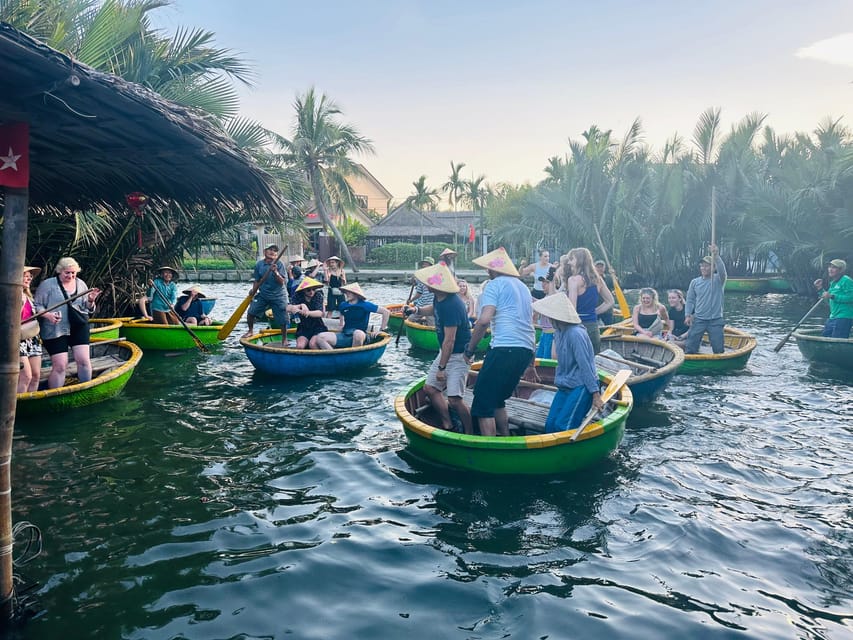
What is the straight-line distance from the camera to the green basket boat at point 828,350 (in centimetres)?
1080

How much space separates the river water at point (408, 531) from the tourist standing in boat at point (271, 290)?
3.02 m

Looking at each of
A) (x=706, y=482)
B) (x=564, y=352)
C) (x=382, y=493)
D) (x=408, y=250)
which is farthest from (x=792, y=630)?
(x=408, y=250)

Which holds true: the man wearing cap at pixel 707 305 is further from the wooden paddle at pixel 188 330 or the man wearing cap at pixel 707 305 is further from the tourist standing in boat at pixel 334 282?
the wooden paddle at pixel 188 330

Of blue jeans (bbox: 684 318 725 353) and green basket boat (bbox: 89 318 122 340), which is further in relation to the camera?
green basket boat (bbox: 89 318 122 340)

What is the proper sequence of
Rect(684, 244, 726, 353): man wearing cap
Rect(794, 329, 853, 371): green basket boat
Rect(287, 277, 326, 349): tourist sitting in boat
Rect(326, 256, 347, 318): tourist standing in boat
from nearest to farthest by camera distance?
Rect(287, 277, 326, 349): tourist sitting in boat, Rect(684, 244, 726, 353): man wearing cap, Rect(794, 329, 853, 371): green basket boat, Rect(326, 256, 347, 318): tourist standing in boat

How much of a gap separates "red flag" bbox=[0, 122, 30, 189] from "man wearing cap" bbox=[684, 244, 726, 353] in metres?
9.15

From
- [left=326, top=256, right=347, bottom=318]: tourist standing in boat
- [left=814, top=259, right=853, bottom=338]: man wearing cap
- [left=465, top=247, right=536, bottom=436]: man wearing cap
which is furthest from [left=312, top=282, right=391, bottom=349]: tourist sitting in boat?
[left=814, top=259, right=853, bottom=338]: man wearing cap

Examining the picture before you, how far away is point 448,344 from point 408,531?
6.23 ft

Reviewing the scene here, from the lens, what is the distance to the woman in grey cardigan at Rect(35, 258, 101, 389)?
7223 mm

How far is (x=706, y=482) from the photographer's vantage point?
20.0 ft

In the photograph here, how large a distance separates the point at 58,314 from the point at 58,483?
2.41 meters

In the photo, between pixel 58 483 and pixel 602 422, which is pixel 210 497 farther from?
pixel 602 422

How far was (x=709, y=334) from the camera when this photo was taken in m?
10.7

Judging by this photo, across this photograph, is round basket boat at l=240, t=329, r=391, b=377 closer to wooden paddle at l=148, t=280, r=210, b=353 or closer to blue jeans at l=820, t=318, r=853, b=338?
wooden paddle at l=148, t=280, r=210, b=353
